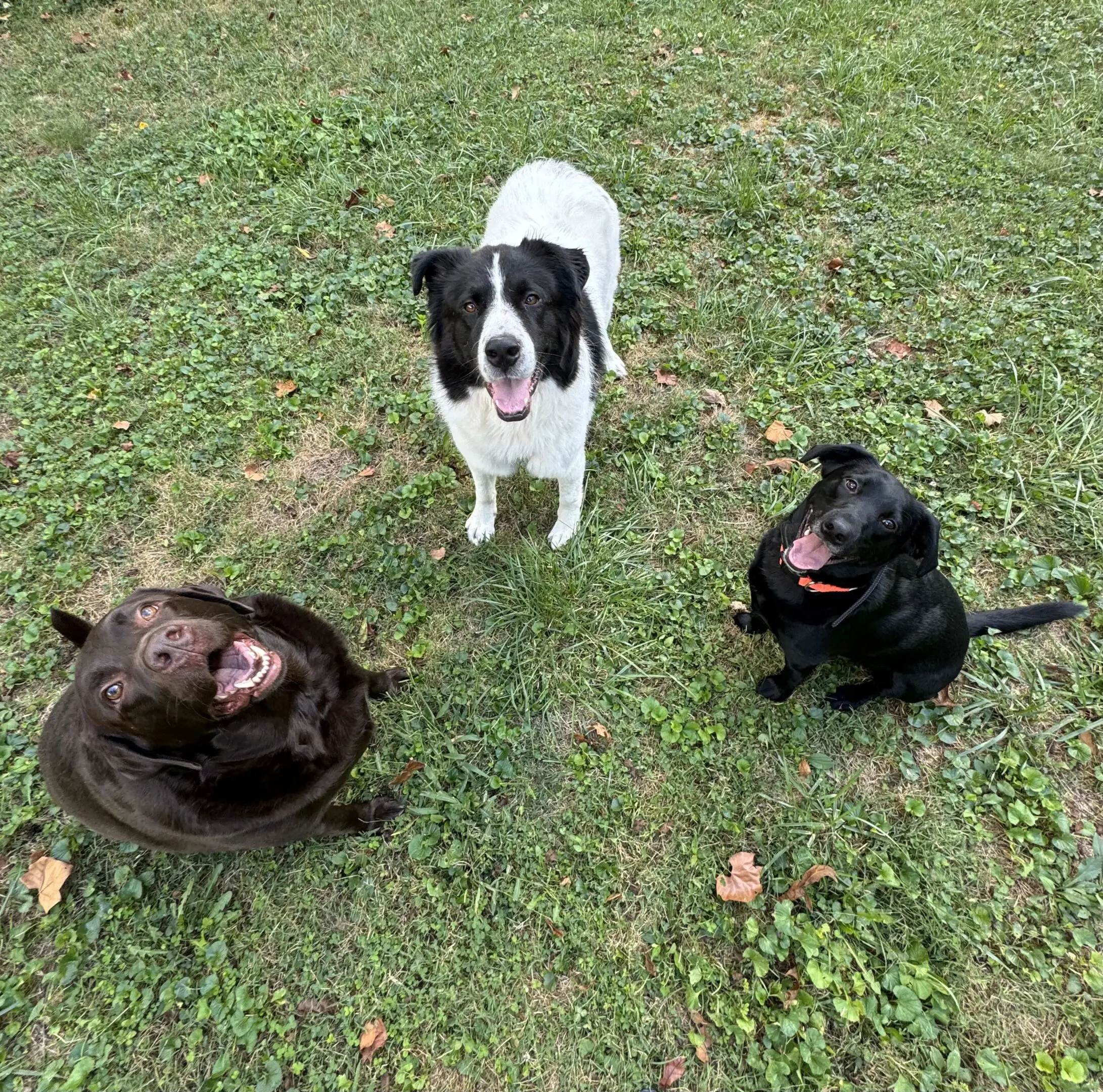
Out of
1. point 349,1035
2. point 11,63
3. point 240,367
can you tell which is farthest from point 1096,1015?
point 11,63

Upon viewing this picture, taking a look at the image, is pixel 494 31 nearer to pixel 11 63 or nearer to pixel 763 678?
pixel 11 63

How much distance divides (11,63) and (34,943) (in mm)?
9071

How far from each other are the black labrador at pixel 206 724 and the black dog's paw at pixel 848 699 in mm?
2293

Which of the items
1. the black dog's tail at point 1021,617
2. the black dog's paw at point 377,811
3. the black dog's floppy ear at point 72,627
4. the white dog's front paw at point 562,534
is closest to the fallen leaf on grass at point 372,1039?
the black dog's paw at point 377,811

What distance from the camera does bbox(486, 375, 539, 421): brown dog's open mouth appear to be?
2662 millimetres

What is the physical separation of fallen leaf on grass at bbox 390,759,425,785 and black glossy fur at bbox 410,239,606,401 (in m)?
1.85

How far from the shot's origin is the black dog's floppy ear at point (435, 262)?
2705 mm

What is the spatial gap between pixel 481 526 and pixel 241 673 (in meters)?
1.71

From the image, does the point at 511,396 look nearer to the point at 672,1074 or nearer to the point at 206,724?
the point at 206,724

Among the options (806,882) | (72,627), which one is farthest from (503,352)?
(806,882)

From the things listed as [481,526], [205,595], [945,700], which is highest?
[205,595]

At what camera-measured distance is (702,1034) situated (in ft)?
7.66

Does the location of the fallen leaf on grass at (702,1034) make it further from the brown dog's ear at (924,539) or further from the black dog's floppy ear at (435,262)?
the black dog's floppy ear at (435,262)

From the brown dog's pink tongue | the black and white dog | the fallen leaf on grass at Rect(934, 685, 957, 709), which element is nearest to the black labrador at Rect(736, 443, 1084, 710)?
the brown dog's pink tongue
